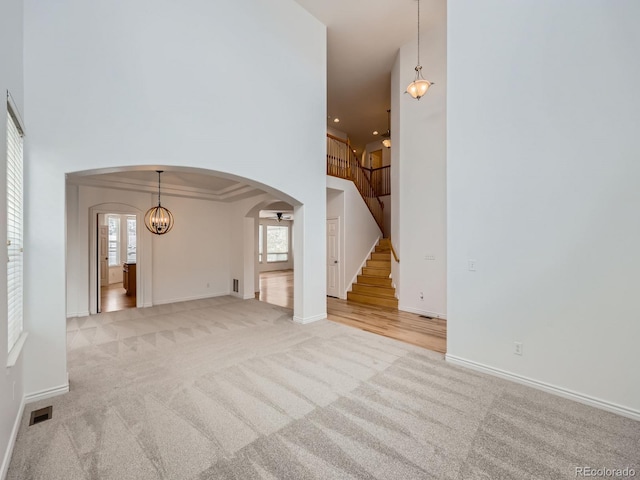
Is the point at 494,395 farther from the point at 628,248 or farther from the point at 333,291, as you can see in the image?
the point at 333,291

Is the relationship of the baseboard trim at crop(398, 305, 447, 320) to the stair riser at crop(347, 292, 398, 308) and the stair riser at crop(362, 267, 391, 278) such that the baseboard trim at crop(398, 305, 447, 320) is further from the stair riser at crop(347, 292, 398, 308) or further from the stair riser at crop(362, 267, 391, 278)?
the stair riser at crop(362, 267, 391, 278)

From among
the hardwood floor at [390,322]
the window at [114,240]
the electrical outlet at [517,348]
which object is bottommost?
the hardwood floor at [390,322]

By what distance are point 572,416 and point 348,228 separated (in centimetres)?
530

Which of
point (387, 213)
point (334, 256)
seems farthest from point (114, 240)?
point (387, 213)

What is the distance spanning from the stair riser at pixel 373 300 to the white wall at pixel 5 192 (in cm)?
569

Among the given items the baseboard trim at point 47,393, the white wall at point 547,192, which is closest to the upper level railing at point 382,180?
the white wall at point 547,192

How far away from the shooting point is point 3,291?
1.89 metres

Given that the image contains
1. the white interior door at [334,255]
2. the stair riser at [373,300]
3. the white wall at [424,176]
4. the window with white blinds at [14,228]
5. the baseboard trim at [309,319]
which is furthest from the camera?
the white interior door at [334,255]

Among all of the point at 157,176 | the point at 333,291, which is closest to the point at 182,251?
the point at 157,176

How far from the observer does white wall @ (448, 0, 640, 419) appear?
7.97 feet

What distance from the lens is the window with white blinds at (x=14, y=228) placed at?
7.13 ft

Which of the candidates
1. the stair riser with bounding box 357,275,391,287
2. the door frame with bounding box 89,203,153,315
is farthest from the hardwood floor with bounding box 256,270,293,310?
the door frame with bounding box 89,203,153,315

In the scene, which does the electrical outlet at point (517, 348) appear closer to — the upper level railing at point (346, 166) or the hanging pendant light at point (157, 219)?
the upper level railing at point (346, 166)

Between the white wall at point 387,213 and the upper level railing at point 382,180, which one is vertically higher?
the upper level railing at point 382,180
